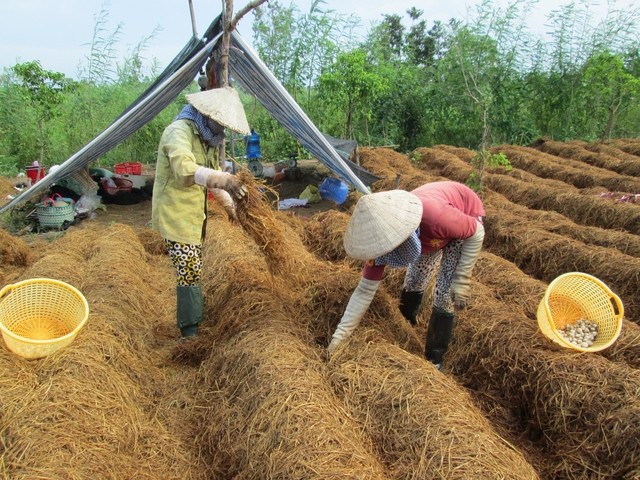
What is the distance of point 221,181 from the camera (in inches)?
121

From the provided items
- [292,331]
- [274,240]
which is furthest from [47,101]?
[292,331]

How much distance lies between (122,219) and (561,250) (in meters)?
5.99

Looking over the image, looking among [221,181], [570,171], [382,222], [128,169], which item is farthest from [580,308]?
[128,169]

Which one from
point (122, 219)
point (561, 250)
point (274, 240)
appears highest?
point (274, 240)

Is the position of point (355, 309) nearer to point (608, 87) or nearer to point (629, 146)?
point (629, 146)

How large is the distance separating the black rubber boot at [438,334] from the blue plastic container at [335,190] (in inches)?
209

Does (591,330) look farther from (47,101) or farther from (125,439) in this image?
(47,101)

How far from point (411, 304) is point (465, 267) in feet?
2.54

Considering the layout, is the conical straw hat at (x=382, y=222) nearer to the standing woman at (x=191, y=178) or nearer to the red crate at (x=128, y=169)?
the standing woman at (x=191, y=178)

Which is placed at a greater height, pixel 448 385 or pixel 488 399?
pixel 448 385

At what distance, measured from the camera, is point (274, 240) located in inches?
141

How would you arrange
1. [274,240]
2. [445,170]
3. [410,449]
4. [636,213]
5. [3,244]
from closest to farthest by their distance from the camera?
[410,449], [274,240], [3,244], [636,213], [445,170]

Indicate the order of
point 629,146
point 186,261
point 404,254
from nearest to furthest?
point 404,254, point 186,261, point 629,146

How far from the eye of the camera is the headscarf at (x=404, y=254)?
9.10ft
